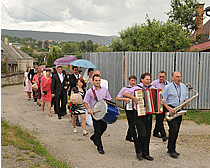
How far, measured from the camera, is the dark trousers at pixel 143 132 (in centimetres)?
567

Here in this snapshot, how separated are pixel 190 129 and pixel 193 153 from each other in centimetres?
259

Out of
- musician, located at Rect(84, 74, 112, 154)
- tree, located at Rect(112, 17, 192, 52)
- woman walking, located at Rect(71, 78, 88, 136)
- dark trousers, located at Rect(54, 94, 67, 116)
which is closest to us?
musician, located at Rect(84, 74, 112, 154)

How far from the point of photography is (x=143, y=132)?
5668 millimetres

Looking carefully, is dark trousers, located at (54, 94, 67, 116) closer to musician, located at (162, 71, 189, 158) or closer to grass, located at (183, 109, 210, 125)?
grass, located at (183, 109, 210, 125)

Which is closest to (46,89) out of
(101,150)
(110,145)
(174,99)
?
(110,145)

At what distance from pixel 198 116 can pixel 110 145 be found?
Result: 202 inches

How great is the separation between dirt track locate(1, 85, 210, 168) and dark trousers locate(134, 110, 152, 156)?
247mm

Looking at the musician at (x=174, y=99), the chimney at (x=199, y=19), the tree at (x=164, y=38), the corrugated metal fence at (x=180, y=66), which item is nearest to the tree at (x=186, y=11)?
the chimney at (x=199, y=19)

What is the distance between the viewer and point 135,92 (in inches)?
219

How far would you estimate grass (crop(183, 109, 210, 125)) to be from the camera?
380 inches

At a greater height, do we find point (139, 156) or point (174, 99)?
point (174, 99)

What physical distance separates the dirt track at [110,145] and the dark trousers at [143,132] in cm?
25

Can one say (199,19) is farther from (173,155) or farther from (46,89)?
(173,155)

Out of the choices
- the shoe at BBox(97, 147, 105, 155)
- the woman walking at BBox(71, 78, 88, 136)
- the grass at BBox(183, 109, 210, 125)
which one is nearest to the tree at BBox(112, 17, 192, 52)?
the grass at BBox(183, 109, 210, 125)
